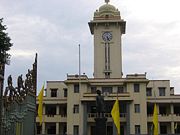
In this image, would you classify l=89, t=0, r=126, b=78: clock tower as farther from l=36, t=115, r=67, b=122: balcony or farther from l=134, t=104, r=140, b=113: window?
l=36, t=115, r=67, b=122: balcony

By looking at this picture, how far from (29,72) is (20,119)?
110 inches

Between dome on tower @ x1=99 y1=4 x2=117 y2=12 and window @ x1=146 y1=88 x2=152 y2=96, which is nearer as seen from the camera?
window @ x1=146 y1=88 x2=152 y2=96

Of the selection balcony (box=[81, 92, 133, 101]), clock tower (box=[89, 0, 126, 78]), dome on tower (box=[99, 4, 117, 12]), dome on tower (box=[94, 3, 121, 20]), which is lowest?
balcony (box=[81, 92, 133, 101])

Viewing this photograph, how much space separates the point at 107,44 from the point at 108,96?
436 inches

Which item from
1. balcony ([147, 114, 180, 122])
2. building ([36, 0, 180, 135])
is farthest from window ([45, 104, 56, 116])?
balcony ([147, 114, 180, 122])

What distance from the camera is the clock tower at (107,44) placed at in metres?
54.7

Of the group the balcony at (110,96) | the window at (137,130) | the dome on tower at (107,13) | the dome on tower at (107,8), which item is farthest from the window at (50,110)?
the dome on tower at (107,8)

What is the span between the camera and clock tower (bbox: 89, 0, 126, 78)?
5466 centimetres

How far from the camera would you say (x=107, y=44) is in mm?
55656

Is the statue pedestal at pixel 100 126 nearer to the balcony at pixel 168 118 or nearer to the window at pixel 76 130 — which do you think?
the window at pixel 76 130

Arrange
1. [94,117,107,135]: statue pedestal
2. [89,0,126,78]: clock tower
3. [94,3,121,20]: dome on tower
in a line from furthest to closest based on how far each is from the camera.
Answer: [94,3,121,20]: dome on tower, [89,0,126,78]: clock tower, [94,117,107,135]: statue pedestal

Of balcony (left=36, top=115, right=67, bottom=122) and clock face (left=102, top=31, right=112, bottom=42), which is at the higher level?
clock face (left=102, top=31, right=112, bottom=42)

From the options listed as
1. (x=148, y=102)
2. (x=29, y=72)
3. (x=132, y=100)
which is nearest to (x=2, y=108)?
(x=29, y=72)

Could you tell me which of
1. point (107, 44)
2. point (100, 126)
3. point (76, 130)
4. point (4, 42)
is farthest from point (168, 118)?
point (4, 42)
